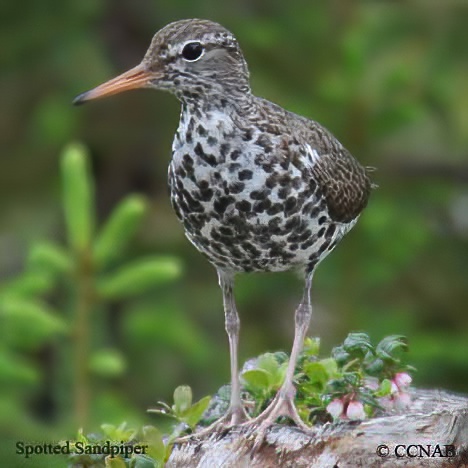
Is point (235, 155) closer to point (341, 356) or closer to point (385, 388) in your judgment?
point (341, 356)

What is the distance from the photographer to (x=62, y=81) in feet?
39.1

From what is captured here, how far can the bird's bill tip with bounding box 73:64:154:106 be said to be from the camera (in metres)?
6.17

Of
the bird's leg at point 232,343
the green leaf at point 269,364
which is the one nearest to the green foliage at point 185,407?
the bird's leg at point 232,343

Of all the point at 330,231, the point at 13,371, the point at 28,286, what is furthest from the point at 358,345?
Result: the point at 13,371

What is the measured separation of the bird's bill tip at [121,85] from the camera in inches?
243

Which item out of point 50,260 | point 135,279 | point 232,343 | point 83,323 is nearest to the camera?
point 232,343

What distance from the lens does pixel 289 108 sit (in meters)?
10.6

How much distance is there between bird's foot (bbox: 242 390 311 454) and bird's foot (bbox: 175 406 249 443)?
138mm

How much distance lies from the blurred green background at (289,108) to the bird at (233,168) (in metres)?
3.71

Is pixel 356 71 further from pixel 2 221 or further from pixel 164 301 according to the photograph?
pixel 2 221

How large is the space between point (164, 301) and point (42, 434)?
2.80m

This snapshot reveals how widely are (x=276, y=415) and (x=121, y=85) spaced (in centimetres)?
157

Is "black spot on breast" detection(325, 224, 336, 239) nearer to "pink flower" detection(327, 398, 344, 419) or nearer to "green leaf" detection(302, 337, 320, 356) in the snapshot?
"green leaf" detection(302, 337, 320, 356)

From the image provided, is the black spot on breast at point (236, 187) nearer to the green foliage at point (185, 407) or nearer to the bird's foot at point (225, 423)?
the green foliage at point (185, 407)
